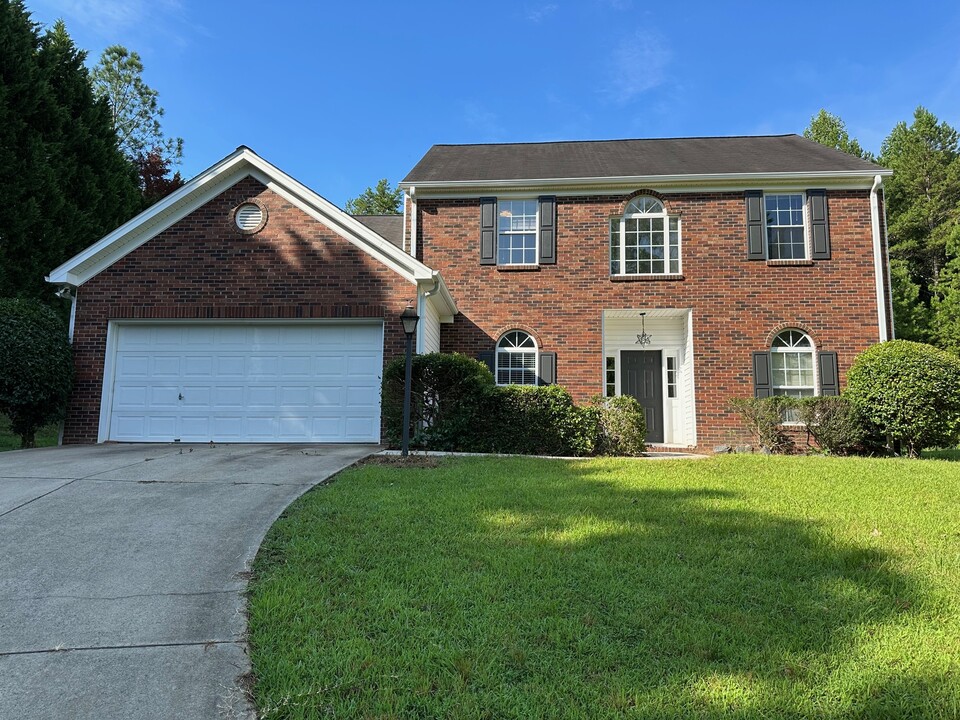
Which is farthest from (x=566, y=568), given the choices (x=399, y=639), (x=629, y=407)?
(x=629, y=407)

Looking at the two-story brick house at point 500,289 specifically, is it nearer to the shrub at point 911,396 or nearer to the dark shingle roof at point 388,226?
the shrub at point 911,396

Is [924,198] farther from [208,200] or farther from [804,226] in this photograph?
[208,200]

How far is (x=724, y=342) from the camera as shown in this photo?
11.6m

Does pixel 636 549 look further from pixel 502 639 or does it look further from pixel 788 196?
pixel 788 196

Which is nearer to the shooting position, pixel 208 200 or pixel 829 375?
pixel 208 200

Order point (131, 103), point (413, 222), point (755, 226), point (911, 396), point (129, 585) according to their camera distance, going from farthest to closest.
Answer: point (131, 103), point (413, 222), point (755, 226), point (911, 396), point (129, 585)

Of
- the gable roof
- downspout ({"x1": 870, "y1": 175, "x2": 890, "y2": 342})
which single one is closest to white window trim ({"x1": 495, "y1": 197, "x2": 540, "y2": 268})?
the gable roof

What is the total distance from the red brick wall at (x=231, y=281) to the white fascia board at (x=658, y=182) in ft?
10.1

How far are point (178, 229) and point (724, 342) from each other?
1097cm

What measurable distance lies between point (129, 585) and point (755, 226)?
12.3 metres

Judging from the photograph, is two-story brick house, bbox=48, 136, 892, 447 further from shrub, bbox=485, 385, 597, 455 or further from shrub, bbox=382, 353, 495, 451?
shrub, bbox=485, 385, 597, 455

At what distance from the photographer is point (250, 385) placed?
1007cm

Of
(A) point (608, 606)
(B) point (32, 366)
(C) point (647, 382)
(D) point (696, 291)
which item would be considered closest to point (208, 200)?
(B) point (32, 366)

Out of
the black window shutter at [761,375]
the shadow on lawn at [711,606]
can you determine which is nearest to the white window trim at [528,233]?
the black window shutter at [761,375]
